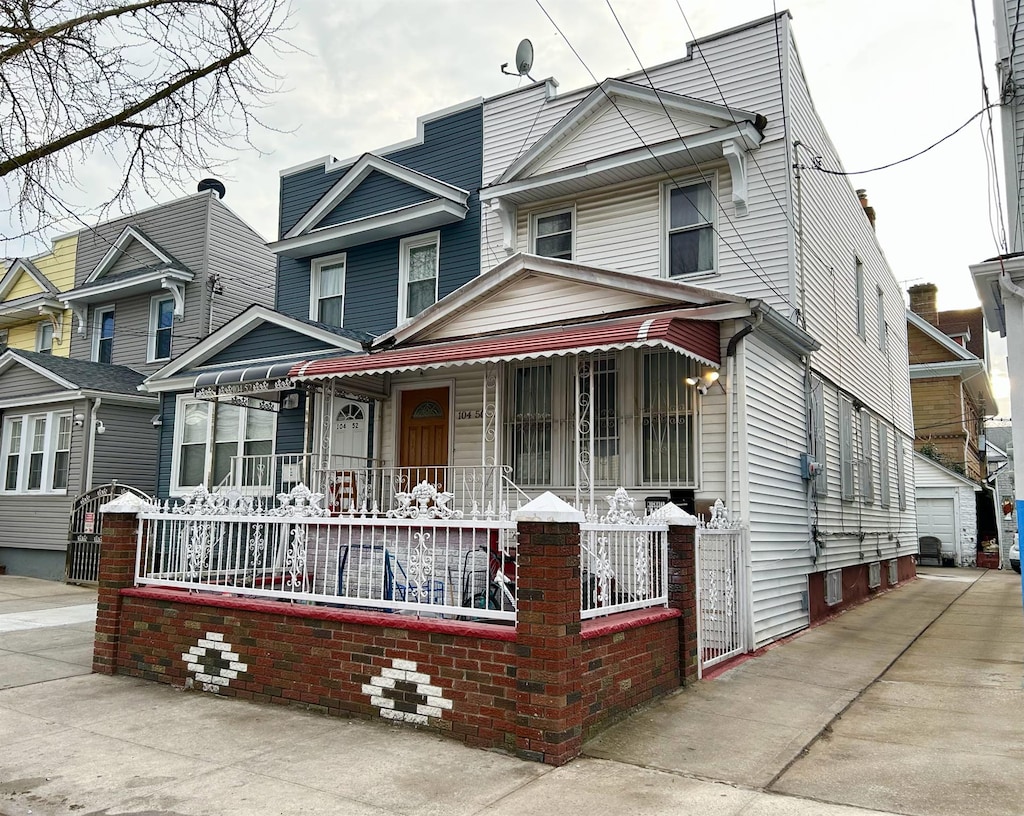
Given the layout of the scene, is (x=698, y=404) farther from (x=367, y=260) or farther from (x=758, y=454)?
(x=367, y=260)

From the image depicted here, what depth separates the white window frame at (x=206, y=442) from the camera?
46.0 ft

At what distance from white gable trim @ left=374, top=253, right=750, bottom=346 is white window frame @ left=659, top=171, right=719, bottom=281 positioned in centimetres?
138

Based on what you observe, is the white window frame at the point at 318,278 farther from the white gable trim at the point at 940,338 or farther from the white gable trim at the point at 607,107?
the white gable trim at the point at 940,338

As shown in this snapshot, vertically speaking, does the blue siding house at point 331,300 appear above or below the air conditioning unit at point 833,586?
above

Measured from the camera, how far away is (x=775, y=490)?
9969 mm

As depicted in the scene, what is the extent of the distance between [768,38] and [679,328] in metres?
5.52

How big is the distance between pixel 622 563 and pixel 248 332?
8.81m

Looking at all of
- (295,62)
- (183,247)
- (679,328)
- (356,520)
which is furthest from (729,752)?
(183,247)

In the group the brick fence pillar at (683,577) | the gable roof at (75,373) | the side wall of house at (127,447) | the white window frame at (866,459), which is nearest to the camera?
the brick fence pillar at (683,577)

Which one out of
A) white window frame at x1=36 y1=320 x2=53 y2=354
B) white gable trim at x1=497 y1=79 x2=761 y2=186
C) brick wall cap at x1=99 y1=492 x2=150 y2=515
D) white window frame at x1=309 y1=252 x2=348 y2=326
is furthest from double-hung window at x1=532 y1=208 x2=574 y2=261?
white window frame at x1=36 y1=320 x2=53 y2=354

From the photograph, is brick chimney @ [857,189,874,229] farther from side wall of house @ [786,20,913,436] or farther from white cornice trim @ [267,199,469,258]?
white cornice trim @ [267,199,469,258]

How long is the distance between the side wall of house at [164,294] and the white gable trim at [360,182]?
419 cm

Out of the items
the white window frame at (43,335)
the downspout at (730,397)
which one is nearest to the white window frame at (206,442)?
the downspout at (730,397)

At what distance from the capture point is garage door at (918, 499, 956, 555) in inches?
977
